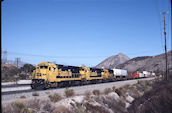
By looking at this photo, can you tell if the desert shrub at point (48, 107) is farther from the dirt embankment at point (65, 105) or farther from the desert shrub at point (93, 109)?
the desert shrub at point (93, 109)

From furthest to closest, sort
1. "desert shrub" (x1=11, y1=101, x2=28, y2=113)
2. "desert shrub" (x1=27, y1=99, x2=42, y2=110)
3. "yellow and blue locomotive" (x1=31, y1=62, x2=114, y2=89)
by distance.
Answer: "yellow and blue locomotive" (x1=31, y1=62, x2=114, y2=89) → "desert shrub" (x1=27, y1=99, x2=42, y2=110) → "desert shrub" (x1=11, y1=101, x2=28, y2=113)

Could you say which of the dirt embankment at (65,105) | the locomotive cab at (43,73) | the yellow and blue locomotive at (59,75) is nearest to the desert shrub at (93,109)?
the dirt embankment at (65,105)

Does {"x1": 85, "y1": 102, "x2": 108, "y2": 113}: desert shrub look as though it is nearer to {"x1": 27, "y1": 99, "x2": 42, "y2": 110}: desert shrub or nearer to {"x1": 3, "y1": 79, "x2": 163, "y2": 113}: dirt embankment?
{"x1": 3, "y1": 79, "x2": 163, "y2": 113}: dirt embankment

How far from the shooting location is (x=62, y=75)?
91.7 ft

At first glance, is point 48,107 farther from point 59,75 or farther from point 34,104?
point 59,75

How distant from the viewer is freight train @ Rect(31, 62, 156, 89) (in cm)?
2440

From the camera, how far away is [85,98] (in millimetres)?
20219

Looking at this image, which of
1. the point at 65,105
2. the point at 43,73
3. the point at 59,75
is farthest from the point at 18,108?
the point at 59,75

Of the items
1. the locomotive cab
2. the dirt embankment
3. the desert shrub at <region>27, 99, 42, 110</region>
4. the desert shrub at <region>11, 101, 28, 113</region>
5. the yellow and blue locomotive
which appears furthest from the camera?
the yellow and blue locomotive

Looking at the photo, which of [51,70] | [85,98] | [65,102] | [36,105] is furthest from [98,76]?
[36,105]

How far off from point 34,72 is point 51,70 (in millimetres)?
2329

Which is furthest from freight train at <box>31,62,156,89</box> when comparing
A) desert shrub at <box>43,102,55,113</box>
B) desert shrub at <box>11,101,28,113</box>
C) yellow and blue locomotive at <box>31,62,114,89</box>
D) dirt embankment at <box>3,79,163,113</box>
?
desert shrub at <box>11,101,28,113</box>

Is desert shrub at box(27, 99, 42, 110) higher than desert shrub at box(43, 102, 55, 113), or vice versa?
desert shrub at box(27, 99, 42, 110)

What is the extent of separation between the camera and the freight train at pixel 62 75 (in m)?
24.4
